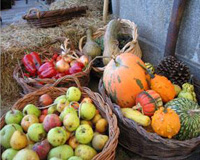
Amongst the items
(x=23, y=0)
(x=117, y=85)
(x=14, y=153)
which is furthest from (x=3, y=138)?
(x=23, y=0)

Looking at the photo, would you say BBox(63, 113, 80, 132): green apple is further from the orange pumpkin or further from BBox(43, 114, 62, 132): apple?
the orange pumpkin

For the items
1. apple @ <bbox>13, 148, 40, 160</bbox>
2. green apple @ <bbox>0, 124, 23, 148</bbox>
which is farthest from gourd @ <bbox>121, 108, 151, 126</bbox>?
green apple @ <bbox>0, 124, 23, 148</bbox>

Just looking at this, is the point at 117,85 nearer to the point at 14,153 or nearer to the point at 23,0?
the point at 14,153

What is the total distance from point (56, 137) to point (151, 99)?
949 mm

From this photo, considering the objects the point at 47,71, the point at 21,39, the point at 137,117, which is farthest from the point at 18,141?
the point at 21,39

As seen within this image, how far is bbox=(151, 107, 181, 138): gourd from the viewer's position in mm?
1692

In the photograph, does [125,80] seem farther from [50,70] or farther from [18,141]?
[50,70]

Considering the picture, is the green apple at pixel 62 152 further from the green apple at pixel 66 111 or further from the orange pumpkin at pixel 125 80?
the orange pumpkin at pixel 125 80

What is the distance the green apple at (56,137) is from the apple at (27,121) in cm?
29

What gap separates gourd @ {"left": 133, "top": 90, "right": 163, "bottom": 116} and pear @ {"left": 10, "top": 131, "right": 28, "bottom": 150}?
1.04 meters

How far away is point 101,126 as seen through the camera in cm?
177

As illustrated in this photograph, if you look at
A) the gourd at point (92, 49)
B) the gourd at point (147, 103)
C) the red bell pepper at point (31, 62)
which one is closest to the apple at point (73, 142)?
the gourd at point (147, 103)

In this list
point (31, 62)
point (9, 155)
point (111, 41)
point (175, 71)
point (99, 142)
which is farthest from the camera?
point (111, 41)

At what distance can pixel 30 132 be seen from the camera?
162 centimetres
